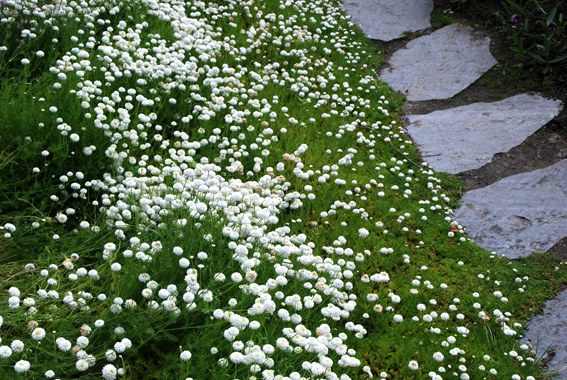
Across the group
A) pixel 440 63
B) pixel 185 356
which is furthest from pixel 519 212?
pixel 185 356

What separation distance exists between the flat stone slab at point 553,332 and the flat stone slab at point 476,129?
2161 millimetres

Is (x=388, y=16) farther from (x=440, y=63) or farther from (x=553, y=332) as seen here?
(x=553, y=332)

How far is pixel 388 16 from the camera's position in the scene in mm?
9445

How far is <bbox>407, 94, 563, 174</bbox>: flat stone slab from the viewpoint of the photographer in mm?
6172

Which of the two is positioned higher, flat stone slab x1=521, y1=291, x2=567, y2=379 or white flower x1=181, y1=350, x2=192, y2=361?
white flower x1=181, y1=350, x2=192, y2=361

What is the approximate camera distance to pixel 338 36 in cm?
842

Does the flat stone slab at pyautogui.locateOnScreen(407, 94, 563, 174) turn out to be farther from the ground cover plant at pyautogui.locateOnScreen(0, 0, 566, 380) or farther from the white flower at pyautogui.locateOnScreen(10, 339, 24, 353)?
the white flower at pyautogui.locateOnScreen(10, 339, 24, 353)

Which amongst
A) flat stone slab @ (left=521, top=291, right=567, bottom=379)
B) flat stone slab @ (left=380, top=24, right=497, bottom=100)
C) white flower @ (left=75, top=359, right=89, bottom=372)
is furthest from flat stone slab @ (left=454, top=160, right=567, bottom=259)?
white flower @ (left=75, top=359, right=89, bottom=372)

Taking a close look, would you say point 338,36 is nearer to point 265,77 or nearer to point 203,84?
point 265,77

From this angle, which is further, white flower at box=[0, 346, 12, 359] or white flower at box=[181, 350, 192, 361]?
white flower at box=[181, 350, 192, 361]

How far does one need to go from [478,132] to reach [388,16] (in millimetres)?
3954

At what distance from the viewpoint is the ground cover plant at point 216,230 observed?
2.86 m

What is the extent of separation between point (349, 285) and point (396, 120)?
12.2ft

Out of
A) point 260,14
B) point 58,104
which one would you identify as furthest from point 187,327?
point 260,14
